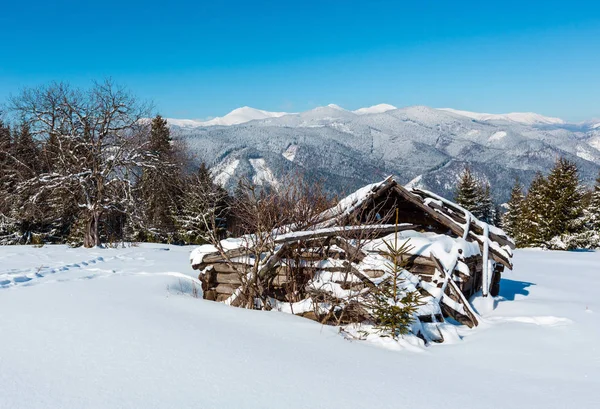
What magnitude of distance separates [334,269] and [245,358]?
3147mm

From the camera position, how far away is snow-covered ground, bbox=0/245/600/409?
3.32 meters

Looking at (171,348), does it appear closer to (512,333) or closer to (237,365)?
(237,365)

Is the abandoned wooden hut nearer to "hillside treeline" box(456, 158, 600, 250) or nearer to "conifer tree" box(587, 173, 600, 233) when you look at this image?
"hillside treeline" box(456, 158, 600, 250)

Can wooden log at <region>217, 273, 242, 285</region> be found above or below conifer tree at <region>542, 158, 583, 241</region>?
below

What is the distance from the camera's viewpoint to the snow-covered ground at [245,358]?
10.9ft

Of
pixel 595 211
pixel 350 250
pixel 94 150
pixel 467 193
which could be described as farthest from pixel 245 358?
pixel 595 211

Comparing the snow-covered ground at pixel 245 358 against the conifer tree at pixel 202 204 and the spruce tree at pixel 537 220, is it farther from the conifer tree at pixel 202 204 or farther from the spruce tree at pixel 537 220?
the spruce tree at pixel 537 220

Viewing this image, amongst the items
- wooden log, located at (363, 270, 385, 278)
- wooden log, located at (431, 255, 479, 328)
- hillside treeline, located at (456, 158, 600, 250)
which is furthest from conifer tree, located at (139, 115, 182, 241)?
hillside treeline, located at (456, 158, 600, 250)

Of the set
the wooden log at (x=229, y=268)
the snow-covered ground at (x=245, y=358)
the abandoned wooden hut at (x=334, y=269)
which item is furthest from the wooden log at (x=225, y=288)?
the snow-covered ground at (x=245, y=358)

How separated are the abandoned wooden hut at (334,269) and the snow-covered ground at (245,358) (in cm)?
64

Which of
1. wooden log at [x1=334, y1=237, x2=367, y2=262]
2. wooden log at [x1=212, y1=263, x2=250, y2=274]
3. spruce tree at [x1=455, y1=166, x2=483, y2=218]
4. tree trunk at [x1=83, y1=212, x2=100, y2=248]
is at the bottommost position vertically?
tree trunk at [x1=83, y1=212, x2=100, y2=248]

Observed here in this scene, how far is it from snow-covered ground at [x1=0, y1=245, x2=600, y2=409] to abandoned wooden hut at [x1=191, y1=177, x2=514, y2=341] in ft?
2.09

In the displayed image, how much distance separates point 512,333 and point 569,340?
74cm

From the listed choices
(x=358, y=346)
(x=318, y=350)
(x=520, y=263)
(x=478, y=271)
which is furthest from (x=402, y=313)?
(x=520, y=263)
